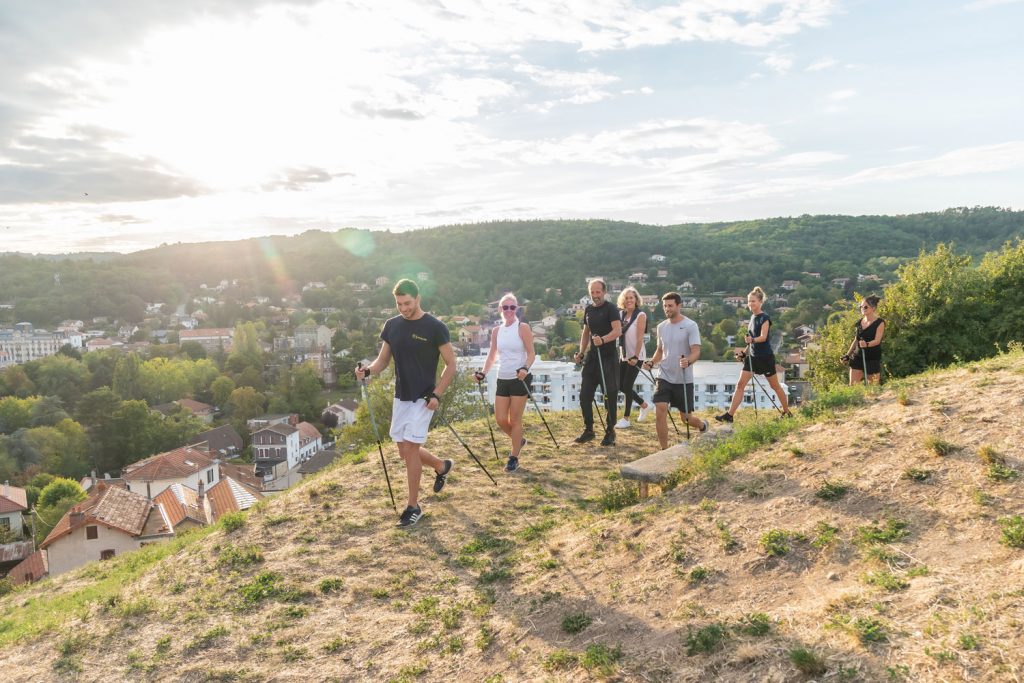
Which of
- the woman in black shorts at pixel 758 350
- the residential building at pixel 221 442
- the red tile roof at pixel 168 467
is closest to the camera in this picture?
the woman in black shorts at pixel 758 350

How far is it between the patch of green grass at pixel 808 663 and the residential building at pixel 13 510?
5049 centimetres

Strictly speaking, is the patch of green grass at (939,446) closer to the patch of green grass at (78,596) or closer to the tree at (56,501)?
the patch of green grass at (78,596)

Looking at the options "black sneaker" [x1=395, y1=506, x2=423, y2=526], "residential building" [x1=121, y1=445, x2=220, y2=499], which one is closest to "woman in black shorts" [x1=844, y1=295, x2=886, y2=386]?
"black sneaker" [x1=395, y1=506, x2=423, y2=526]

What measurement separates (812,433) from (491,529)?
11.0 ft

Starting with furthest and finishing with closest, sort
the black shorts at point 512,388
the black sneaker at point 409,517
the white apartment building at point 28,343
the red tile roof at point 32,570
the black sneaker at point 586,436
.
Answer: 1. the white apartment building at point 28,343
2. the red tile roof at point 32,570
3. the black sneaker at point 586,436
4. the black shorts at point 512,388
5. the black sneaker at point 409,517

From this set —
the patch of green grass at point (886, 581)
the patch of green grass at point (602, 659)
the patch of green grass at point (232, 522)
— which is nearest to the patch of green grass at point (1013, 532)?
the patch of green grass at point (886, 581)

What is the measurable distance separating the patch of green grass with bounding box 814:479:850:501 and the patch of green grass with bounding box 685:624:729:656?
68.8 inches

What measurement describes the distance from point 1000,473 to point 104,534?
26886 millimetres

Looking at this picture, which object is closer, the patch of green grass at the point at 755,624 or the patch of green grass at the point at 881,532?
the patch of green grass at the point at 755,624

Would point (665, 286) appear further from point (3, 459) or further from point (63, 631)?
point (63, 631)

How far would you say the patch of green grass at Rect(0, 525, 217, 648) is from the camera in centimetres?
570

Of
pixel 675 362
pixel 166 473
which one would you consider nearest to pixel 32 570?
pixel 166 473

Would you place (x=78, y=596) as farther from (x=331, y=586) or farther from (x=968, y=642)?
(x=968, y=642)

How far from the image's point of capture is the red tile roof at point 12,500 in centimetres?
4231
